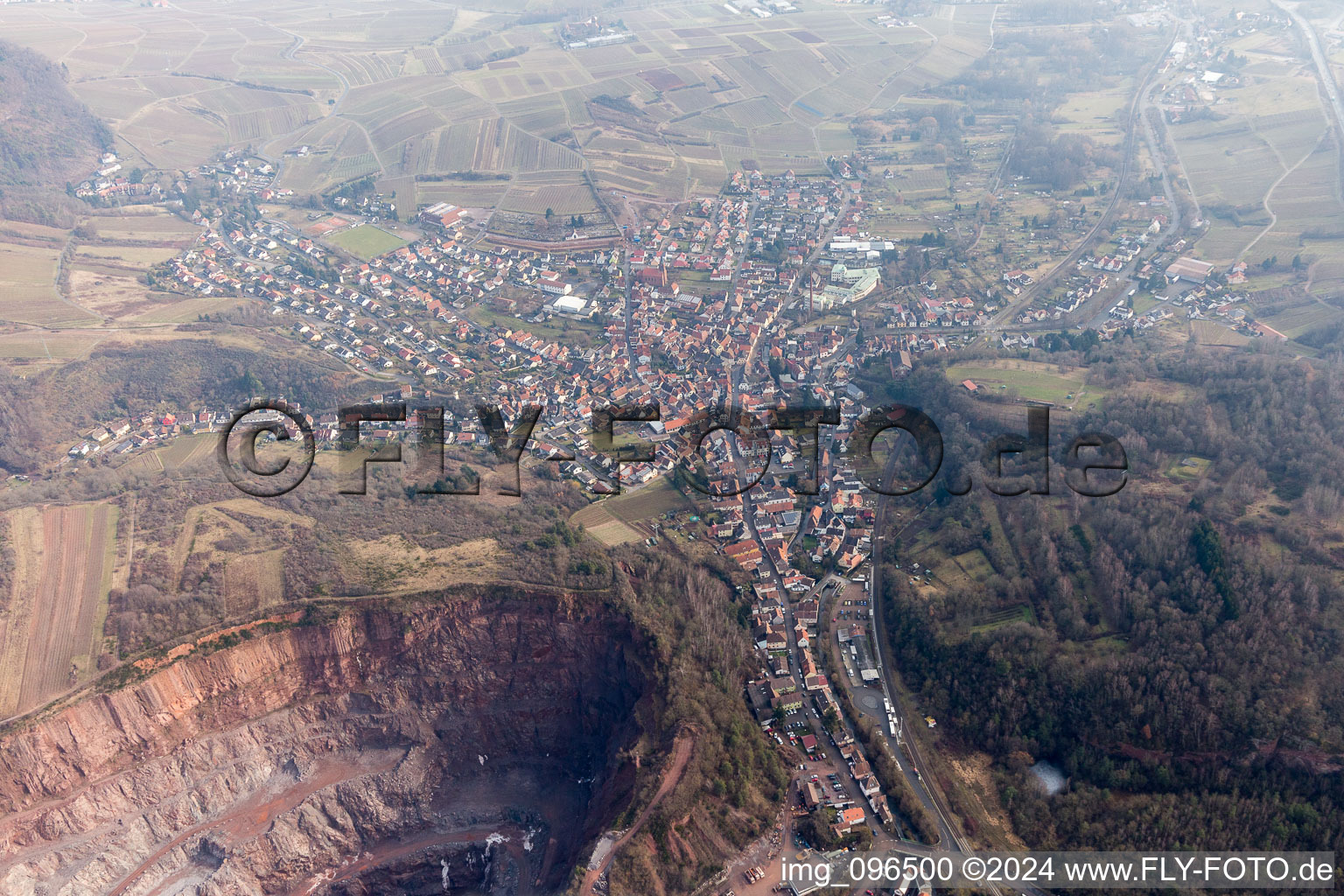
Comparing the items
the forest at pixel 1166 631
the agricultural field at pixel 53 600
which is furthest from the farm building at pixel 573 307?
the agricultural field at pixel 53 600

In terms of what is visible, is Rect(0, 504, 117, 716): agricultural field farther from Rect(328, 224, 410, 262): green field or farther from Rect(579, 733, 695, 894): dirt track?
Rect(328, 224, 410, 262): green field

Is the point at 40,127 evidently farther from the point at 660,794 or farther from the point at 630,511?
the point at 660,794

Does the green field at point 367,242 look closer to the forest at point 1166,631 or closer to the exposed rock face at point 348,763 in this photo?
the exposed rock face at point 348,763

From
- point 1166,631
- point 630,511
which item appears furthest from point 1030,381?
point 630,511

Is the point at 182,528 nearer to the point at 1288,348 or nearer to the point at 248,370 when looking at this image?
the point at 248,370

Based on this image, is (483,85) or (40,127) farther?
(483,85)

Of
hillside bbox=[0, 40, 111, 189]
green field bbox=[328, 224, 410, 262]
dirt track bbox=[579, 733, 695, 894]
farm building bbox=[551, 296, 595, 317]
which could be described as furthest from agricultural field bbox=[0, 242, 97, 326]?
dirt track bbox=[579, 733, 695, 894]

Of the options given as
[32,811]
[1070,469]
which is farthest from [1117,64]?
[32,811]
